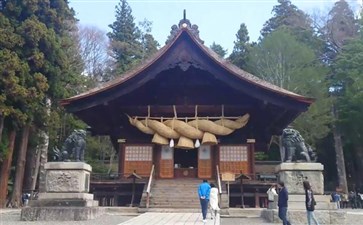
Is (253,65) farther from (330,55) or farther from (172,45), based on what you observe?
(172,45)

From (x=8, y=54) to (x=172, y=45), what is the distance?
31.1ft

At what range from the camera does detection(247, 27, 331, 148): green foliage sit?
3303cm

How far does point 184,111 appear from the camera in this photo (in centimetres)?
1934

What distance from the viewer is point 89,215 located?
12.2 m

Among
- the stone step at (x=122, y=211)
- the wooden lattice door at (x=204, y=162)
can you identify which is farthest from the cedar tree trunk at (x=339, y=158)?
the stone step at (x=122, y=211)

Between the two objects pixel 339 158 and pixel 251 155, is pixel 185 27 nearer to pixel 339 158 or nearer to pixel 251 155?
pixel 251 155

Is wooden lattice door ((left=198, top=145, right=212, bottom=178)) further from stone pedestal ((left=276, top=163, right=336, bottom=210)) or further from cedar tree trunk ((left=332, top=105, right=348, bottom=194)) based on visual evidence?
cedar tree trunk ((left=332, top=105, right=348, bottom=194))

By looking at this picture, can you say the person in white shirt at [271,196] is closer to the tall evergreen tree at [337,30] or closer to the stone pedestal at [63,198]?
the stone pedestal at [63,198]

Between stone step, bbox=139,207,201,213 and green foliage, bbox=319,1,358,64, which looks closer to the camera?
stone step, bbox=139,207,201,213

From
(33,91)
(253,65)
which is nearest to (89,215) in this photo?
(33,91)

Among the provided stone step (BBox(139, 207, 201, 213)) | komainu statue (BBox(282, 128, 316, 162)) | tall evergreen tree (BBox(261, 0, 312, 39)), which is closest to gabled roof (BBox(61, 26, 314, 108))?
komainu statue (BBox(282, 128, 316, 162))

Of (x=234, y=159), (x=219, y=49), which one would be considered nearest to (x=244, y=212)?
(x=234, y=159)

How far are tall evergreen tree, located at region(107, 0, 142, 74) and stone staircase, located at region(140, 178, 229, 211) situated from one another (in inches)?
1083

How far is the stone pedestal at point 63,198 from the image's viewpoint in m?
11.9
